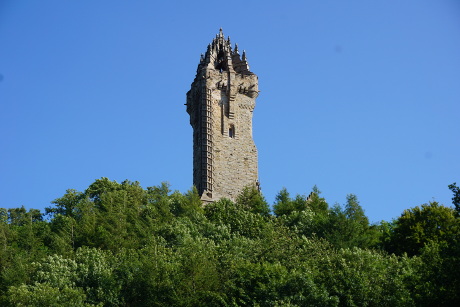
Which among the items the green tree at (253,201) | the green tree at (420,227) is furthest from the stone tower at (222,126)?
the green tree at (420,227)

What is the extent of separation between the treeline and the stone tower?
3495 mm

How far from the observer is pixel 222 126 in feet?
317

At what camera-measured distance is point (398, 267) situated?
6400 centimetres

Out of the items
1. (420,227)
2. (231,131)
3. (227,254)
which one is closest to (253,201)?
(231,131)

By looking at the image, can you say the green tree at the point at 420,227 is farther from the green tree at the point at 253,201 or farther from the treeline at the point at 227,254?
the green tree at the point at 253,201

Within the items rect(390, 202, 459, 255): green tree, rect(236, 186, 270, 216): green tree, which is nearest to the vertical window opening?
rect(236, 186, 270, 216): green tree

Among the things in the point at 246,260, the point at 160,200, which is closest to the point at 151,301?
the point at 246,260

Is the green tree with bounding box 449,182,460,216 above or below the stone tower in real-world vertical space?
below

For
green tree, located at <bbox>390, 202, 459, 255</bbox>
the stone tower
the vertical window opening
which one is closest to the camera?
green tree, located at <bbox>390, 202, 459, 255</bbox>

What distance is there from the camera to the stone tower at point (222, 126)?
93.9 m

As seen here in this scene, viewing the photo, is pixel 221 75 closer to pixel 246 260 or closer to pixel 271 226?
pixel 271 226

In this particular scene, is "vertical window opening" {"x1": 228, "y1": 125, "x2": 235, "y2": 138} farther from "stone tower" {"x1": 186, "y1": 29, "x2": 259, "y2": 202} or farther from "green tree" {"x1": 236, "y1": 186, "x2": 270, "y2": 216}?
"green tree" {"x1": 236, "y1": 186, "x2": 270, "y2": 216}

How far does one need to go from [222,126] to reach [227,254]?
30.8 m

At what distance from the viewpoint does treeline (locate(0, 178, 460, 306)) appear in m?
60.6
